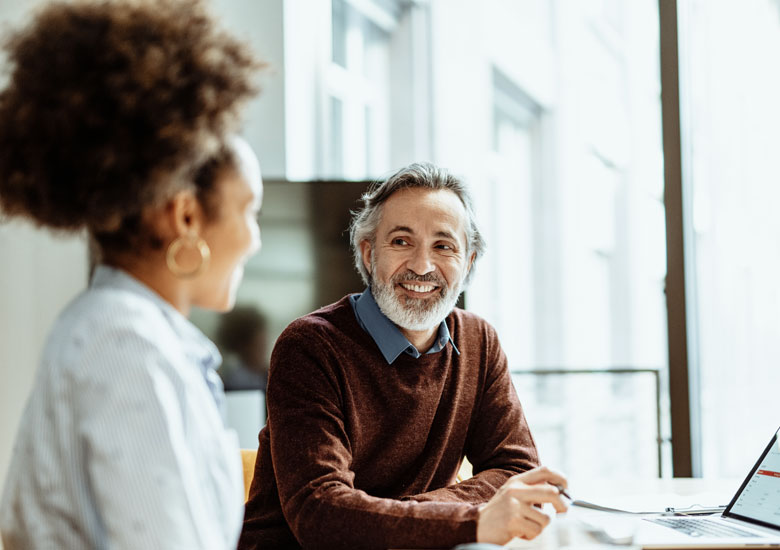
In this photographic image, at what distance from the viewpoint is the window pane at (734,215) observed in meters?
3.14

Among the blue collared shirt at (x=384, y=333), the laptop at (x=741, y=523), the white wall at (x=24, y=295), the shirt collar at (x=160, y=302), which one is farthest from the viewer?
the white wall at (x=24, y=295)

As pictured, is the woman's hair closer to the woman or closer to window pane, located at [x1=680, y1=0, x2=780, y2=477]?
the woman

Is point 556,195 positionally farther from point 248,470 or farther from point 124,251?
point 124,251

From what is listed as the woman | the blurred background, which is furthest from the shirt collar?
the blurred background

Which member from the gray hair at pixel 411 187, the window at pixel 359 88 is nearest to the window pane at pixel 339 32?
the window at pixel 359 88

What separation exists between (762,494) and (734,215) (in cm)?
207

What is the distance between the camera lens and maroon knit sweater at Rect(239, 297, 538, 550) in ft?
4.27

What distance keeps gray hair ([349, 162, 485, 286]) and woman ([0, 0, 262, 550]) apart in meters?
0.93

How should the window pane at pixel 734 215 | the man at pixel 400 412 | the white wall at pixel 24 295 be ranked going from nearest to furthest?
1. the man at pixel 400 412
2. the white wall at pixel 24 295
3. the window pane at pixel 734 215

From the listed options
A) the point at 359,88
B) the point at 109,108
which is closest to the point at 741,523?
the point at 109,108

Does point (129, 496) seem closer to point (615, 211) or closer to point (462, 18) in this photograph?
point (462, 18)

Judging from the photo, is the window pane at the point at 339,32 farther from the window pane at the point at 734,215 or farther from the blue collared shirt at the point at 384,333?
the blue collared shirt at the point at 384,333

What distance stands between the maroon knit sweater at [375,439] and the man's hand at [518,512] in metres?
0.04

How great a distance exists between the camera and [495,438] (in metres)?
1.70
